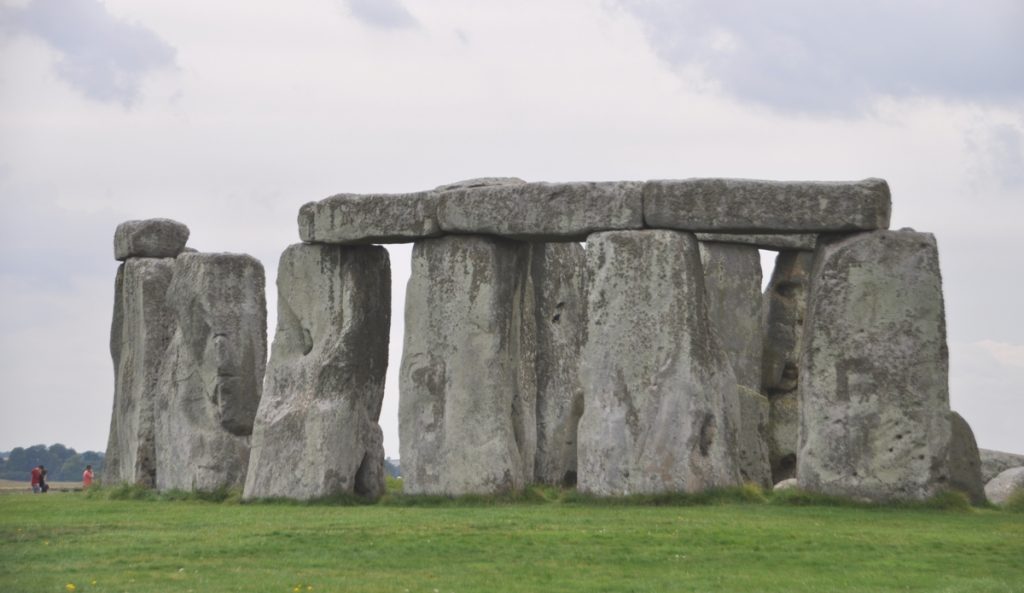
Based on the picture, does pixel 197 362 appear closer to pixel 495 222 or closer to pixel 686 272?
pixel 495 222

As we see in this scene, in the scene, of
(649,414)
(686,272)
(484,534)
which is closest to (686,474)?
(649,414)

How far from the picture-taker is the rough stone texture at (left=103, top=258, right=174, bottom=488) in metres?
32.9

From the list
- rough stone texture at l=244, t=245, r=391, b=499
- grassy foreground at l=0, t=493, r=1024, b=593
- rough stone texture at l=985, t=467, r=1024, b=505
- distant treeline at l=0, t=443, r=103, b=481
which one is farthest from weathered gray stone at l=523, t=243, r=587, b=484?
distant treeline at l=0, t=443, r=103, b=481

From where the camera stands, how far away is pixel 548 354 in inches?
1273

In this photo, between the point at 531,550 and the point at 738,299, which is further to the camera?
the point at 738,299

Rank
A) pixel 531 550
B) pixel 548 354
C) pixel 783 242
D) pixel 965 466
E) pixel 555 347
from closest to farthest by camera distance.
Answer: pixel 531 550 → pixel 965 466 → pixel 548 354 → pixel 555 347 → pixel 783 242

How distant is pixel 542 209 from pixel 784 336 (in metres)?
8.43

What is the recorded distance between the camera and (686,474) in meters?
26.6

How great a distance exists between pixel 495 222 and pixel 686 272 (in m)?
2.75

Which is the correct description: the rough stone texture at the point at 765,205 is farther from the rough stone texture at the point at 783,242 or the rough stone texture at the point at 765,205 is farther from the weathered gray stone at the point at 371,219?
the rough stone texture at the point at 783,242

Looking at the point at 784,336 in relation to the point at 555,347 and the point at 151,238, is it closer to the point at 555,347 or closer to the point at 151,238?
the point at 555,347

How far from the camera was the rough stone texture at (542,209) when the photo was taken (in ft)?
88.8

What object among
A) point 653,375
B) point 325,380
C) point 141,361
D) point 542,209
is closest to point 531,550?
point 653,375

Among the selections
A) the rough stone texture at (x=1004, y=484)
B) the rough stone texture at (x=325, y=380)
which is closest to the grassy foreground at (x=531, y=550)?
the rough stone texture at (x=325, y=380)
